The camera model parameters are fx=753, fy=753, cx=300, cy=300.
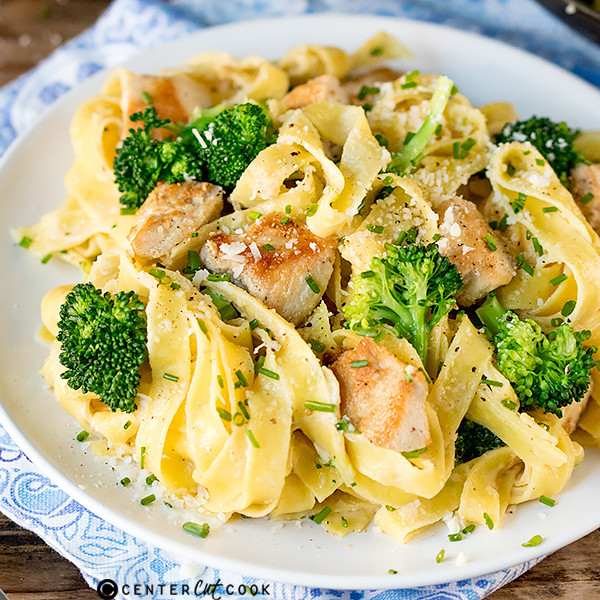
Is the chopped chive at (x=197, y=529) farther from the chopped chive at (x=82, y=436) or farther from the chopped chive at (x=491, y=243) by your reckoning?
the chopped chive at (x=491, y=243)

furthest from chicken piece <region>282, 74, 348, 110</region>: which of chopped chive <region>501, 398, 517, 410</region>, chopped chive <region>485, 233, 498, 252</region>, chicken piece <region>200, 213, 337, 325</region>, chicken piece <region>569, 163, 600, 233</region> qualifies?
chopped chive <region>501, 398, 517, 410</region>

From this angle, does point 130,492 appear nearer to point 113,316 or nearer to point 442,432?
point 113,316

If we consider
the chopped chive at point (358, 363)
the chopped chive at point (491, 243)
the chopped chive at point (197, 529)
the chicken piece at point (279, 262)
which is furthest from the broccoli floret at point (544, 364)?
the chopped chive at point (197, 529)

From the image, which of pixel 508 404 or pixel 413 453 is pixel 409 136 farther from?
pixel 413 453

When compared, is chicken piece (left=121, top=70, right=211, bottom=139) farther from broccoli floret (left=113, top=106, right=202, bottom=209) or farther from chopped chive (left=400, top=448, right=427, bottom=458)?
chopped chive (left=400, top=448, right=427, bottom=458)

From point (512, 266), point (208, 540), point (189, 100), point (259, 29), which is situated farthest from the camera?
point (259, 29)

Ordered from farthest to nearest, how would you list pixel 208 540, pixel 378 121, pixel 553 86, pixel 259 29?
pixel 259 29, pixel 553 86, pixel 378 121, pixel 208 540

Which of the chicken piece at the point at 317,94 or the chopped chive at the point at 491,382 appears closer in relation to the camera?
the chopped chive at the point at 491,382

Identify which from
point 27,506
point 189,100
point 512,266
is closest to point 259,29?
point 189,100
